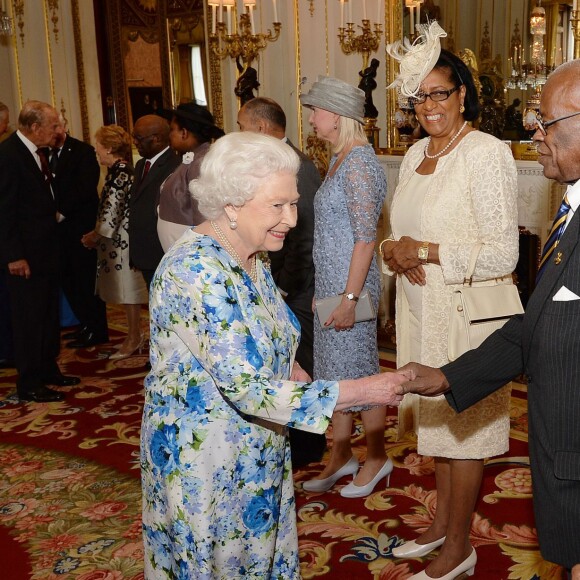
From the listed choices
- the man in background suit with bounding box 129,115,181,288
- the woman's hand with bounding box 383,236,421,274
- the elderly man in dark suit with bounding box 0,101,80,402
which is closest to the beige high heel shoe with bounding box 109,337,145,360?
the elderly man in dark suit with bounding box 0,101,80,402

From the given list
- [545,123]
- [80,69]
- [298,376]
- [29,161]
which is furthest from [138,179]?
Result: [80,69]

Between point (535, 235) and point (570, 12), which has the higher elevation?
point (570, 12)

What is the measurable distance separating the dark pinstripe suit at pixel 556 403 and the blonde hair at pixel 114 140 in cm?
457

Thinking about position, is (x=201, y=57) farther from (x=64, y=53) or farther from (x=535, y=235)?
(x=535, y=235)

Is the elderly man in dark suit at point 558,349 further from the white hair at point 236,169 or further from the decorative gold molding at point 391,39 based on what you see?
the decorative gold molding at point 391,39

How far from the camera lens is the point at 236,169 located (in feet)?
6.74

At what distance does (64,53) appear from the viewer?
9680 mm

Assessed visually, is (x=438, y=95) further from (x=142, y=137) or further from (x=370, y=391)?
(x=142, y=137)

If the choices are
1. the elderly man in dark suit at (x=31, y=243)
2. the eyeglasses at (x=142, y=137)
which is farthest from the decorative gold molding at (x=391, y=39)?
the elderly man in dark suit at (x=31, y=243)

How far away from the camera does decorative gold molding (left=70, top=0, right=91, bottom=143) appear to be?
9657 mm

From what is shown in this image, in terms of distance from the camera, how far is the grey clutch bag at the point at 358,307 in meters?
3.46

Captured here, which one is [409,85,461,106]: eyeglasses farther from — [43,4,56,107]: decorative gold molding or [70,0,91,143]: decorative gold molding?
[43,4,56,107]: decorative gold molding

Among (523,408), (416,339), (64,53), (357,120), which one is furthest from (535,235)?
(64,53)

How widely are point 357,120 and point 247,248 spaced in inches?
60.8
